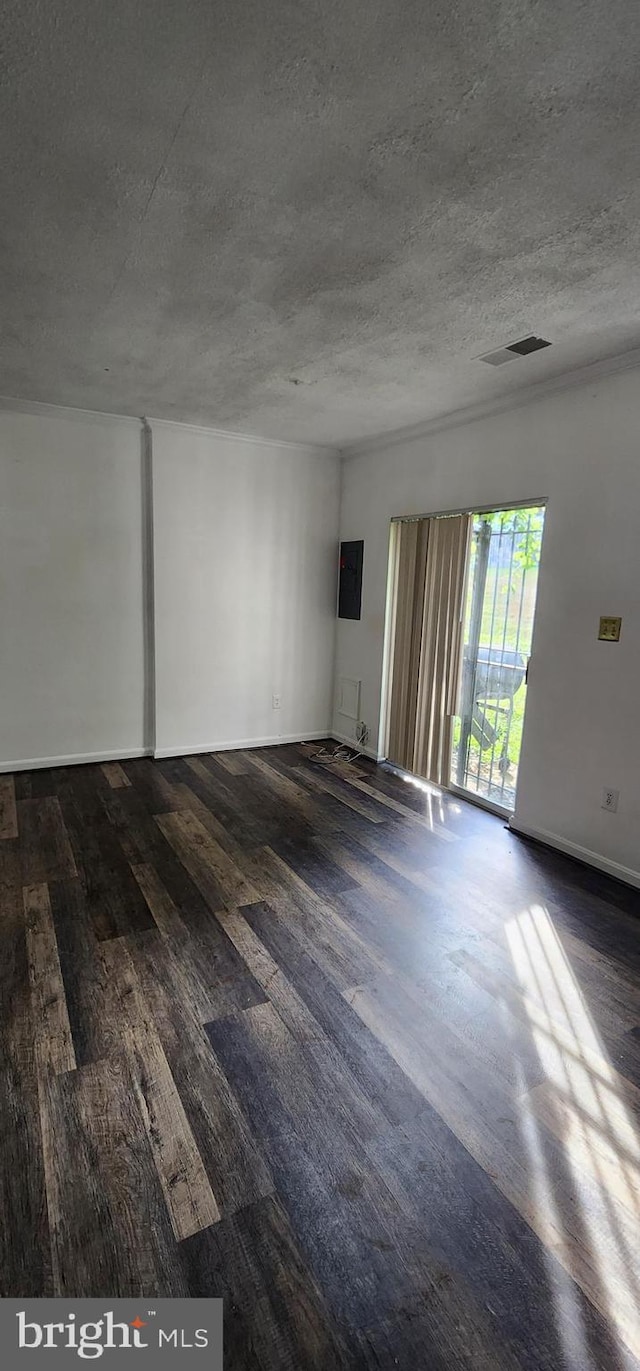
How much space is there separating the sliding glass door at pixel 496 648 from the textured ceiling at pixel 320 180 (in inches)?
39.2

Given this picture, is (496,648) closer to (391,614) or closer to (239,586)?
(391,614)

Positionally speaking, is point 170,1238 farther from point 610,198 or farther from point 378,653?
point 378,653

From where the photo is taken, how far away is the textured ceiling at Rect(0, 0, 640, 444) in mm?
1254

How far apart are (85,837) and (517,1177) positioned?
2653 mm

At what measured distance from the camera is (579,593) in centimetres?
316

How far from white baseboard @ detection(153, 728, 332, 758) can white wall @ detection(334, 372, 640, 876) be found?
2.40 metres

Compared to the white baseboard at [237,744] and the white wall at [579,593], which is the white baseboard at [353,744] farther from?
the white wall at [579,593]

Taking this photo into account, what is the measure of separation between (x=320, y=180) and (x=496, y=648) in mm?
2740

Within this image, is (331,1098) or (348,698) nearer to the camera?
(331,1098)

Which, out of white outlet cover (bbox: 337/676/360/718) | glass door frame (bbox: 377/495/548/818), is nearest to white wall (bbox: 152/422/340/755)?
white outlet cover (bbox: 337/676/360/718)

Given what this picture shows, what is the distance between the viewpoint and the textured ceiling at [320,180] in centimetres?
125

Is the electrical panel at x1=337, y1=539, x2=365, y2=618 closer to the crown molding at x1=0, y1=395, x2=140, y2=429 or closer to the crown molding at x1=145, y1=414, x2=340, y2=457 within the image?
the crown molding at x1=145, y1=414, x2=340, y2=457

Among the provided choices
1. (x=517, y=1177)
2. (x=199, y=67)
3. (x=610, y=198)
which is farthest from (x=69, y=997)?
(x=610, y=198)

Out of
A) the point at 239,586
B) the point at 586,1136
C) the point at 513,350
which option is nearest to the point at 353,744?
the point at 239,586
